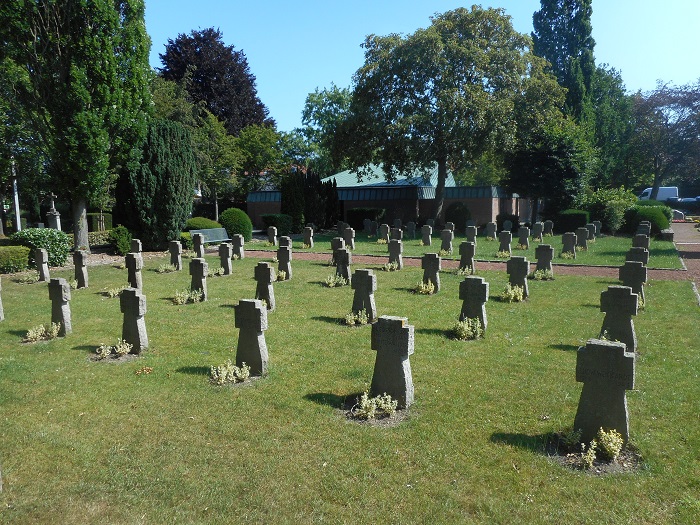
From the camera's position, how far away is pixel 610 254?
21625mm

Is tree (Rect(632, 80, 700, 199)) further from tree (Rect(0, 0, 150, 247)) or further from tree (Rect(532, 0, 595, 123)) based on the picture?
tree (Rect(0, 0, 150, 247))

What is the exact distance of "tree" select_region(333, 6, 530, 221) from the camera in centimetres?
2947

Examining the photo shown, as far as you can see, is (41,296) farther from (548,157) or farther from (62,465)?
(548,157)

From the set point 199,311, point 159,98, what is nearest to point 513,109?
point 159,98

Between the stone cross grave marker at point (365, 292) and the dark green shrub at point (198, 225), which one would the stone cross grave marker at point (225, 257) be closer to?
the stone cross grave marker at point (365, 292)

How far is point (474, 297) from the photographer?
9.50 metres

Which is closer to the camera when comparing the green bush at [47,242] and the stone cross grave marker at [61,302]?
the stone cross grave marker at [61,302]

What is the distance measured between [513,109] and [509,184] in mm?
5978

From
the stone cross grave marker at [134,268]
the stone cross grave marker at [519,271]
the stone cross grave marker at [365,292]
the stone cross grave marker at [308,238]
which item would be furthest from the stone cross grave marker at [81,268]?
the stone cross grave marker at [519,271]

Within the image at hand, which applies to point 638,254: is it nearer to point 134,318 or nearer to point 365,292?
point 365,292

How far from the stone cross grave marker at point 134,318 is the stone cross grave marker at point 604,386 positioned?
6.88 metres

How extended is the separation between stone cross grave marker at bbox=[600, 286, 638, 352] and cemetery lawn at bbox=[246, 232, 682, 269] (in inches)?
443

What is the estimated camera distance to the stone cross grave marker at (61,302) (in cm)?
977

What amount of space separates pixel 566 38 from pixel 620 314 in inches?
1634
